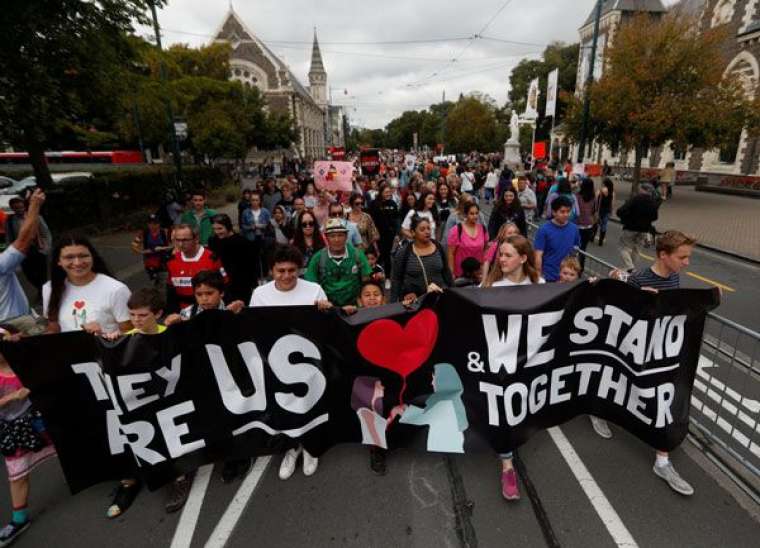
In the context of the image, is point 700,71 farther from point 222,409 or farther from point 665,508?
point 222,409

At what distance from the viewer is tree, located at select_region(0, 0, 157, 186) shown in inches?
285

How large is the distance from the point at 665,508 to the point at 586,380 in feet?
3.10

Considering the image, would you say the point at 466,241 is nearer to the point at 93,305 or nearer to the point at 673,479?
the point at 673,479

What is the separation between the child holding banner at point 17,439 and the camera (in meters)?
2.69

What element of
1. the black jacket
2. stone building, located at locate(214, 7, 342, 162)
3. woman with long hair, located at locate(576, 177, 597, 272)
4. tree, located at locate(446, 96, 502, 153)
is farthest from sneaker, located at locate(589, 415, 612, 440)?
stone building, located at locate(214, 7, 342, 162)

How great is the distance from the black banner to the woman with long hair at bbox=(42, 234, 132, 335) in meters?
0.40

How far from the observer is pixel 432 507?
9.72ft

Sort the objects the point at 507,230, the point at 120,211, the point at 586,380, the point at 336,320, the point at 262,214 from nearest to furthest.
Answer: the point at 336,320 < the point at 586,380 < the point at 507,230 < the point at 262,214 < the point at 120,211

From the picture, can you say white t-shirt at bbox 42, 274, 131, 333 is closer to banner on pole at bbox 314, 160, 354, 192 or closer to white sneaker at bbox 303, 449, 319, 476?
white sneaker at bbox 303, 449, 319, 476

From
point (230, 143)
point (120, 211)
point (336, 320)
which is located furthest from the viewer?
point (230, 143)

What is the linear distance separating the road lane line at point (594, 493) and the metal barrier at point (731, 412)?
1.03 metres

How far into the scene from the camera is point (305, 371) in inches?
122

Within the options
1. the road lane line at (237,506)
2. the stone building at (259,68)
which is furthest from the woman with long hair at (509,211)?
the stone building at (259,68)

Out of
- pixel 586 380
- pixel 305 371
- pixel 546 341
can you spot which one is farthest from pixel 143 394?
pixel 586 380
